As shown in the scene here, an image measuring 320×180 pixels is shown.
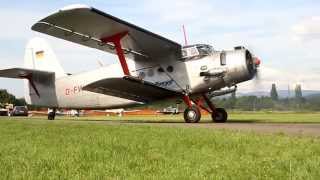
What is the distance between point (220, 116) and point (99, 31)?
669 cm

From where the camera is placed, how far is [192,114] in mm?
19750

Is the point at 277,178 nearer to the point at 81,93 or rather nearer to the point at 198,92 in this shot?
the point at 198,92

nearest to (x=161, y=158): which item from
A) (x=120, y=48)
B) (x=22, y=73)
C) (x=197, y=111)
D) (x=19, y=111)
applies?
(x=197, y=111)

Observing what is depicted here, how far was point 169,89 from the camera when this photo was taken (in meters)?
20.3

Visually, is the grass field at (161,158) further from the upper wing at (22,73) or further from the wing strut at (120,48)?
the upper wing at (22,73)

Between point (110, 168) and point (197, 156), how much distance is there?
5.35ft

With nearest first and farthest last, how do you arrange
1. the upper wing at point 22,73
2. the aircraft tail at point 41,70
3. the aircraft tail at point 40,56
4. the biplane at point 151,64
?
1. the biplane at point 151,64
2. the upper wing at point 22,73
3. the aircraft tail at point 41,70
4. the aircraft tail at point 40,56

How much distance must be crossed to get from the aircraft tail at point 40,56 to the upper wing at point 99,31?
7.05 m

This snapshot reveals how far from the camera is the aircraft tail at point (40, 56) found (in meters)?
28.7

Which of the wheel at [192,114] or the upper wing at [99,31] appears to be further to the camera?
the wheel at [192,114]

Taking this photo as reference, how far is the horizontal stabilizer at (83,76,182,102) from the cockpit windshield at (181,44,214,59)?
1.70 meters

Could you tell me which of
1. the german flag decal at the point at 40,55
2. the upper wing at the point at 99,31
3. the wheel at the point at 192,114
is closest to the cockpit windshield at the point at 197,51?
the upper wing at the point at 99,31

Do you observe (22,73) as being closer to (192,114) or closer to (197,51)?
(197,51)

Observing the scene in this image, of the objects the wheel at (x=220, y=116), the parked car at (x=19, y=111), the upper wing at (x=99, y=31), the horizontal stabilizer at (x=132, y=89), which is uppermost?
the upper wing at (x=99, y=31)
